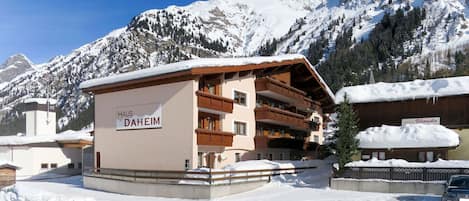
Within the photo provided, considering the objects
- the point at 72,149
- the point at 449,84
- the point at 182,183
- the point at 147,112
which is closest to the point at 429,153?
the point at 449,84

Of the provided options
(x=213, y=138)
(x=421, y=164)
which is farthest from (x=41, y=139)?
(x=421, y=164)

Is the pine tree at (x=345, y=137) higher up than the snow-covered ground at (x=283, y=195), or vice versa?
the pine tree at (x=345, y=137)

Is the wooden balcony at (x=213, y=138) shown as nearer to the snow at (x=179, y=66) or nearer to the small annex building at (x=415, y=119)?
the snow at (x=179, y=66)

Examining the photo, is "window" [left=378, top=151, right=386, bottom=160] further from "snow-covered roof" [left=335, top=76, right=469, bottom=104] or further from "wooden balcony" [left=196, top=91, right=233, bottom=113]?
"wooden balcony" [left=196, top=91, right=233, bottom=113]

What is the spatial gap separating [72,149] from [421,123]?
35.6 metres

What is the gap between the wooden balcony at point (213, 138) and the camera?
3147 centimetres

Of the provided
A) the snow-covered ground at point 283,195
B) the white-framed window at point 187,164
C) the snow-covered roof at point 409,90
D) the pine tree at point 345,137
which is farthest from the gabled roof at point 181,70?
the pine tree at point 345,137

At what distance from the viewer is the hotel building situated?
31.8 meters

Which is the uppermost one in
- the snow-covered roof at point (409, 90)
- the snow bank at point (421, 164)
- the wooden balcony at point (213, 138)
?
the snow-covered roof at point (409, 90)

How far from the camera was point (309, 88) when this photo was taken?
165ft

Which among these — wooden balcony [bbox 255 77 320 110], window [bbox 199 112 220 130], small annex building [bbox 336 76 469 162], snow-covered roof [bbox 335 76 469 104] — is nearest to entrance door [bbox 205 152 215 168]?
window [bbox 199 112 220 130]

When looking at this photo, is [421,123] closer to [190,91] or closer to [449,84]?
[449,84]

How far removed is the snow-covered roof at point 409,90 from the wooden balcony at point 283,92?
17.3ft

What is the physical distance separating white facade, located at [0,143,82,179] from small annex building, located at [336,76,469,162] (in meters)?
29.9
